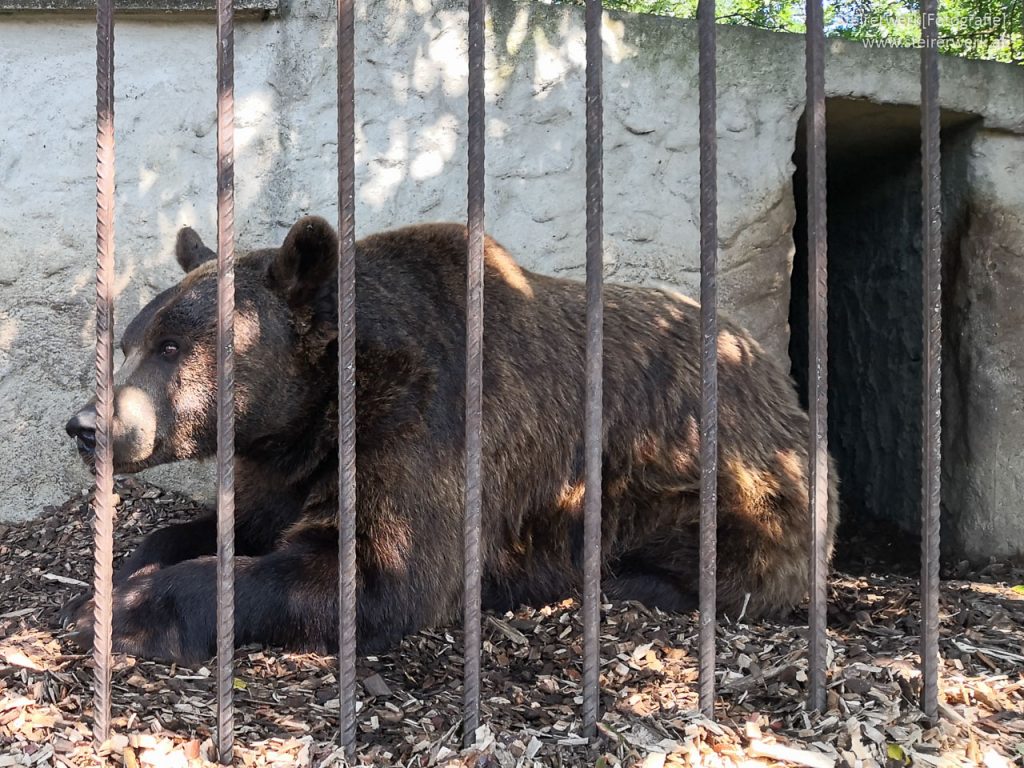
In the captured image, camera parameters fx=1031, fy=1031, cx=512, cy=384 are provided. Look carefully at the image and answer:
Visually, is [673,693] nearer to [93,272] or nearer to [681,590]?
[681,590]

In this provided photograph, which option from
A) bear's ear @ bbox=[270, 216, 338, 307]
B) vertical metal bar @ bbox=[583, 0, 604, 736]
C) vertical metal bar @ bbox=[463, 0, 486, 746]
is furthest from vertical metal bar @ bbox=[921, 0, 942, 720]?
bear's ear @ bbox=[270, 216, 338, 307]

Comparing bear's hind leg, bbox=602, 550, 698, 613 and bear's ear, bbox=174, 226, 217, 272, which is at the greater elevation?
bear's ear, bbox=174, 226, 217, 272

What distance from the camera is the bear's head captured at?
12.7ft

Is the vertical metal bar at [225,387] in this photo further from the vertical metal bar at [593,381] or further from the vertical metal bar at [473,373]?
the vertical metal bar at [593,381]

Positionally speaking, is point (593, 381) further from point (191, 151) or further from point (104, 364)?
point (191, 151)

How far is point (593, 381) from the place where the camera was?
2.81 m

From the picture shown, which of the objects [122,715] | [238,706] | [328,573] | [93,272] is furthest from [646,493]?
[93,272]

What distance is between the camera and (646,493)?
4520 mm

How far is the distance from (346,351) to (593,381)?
675 millimetres

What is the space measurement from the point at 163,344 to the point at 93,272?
70.0 inches

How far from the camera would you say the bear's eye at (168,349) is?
154 inches

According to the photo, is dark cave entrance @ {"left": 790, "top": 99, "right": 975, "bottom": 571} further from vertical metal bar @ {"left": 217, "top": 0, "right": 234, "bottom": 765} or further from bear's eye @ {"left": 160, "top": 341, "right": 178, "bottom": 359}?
vertical metal bar @ {"left": 217, "top": 0, "right": 234, "bottom": 765}

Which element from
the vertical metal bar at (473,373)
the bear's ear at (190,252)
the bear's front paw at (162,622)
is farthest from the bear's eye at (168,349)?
the vertical metal bar at (473,373)

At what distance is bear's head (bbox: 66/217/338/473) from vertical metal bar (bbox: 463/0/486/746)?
1.24 meters
